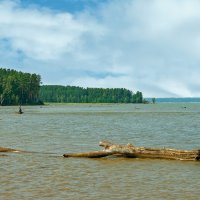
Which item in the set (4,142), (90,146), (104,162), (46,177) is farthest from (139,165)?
(4,142)

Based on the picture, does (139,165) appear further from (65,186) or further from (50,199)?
(50,199)

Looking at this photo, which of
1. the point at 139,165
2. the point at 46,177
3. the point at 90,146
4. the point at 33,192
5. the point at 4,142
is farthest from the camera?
the point at 4,142

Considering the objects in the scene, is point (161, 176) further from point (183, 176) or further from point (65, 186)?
point (65, 186)

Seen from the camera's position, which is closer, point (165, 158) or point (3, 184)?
point (3, 184)

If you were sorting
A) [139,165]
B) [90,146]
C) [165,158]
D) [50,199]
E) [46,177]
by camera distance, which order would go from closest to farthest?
[50,199] < [46,177] < [139,165] < [165,158] < [90,146]

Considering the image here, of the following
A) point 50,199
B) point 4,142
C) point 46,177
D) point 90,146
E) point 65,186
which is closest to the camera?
point 50,199

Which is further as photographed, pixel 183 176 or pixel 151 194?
pixel 183 176

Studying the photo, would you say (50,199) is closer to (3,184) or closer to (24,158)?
(3,184)

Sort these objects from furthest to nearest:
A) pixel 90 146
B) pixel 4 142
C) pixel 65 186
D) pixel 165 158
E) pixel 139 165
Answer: pixel 4 142
pixel 90 146
pixel 165 158
pixel 139 165
pixel 65 186

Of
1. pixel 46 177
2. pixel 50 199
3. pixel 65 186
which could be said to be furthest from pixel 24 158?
pixel 50 199

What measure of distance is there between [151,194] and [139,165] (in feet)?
23.0

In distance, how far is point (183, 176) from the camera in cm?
2083

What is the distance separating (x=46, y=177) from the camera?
2055 centimetres

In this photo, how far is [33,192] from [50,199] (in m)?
1.34
